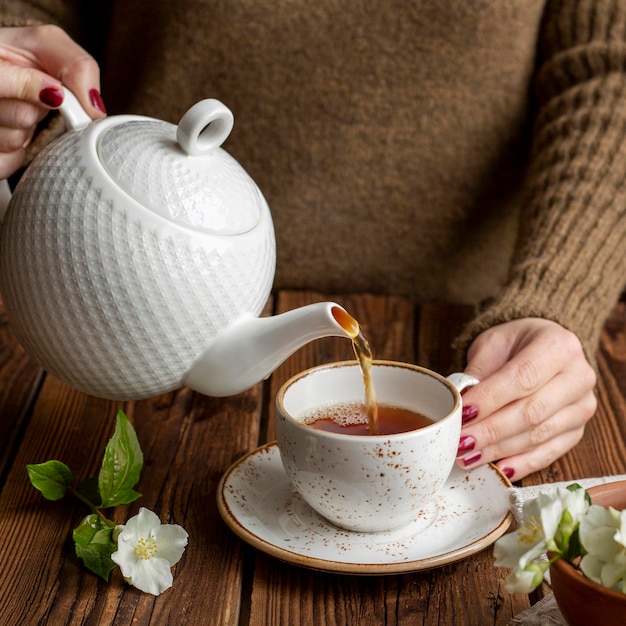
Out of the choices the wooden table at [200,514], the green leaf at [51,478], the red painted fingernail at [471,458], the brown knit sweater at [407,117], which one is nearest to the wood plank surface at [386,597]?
the wooden table at [200,514]

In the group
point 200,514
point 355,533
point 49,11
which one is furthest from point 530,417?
point 49,11

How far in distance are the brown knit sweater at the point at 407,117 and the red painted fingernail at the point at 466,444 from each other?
0.44 m

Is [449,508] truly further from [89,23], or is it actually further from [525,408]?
[89,23]

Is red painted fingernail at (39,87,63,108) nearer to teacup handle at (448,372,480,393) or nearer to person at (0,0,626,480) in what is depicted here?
person at (0,0,626,480)

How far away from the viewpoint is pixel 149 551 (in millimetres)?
696

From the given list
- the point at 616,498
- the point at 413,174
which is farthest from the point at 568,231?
the point at 616,498

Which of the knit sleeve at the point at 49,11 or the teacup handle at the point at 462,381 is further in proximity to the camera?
the knit sleeve at the point at 49,11

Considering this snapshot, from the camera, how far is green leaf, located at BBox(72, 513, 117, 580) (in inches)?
27.7

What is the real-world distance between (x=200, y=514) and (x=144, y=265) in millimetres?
259

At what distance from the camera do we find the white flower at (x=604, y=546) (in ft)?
1.71

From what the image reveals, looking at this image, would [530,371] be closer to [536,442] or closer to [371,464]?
[536,442]

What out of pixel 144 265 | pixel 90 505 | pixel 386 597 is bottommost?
pixel 90 505

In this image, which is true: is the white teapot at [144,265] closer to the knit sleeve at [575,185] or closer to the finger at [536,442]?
the finger at [536,442]

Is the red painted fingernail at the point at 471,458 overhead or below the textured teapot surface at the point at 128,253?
below
